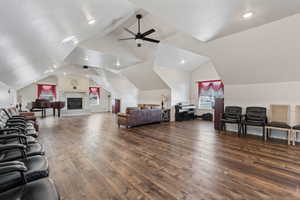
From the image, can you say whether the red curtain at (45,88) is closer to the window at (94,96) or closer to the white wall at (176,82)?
the window at (94,96)

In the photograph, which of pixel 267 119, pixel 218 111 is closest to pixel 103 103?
pixel 218 111

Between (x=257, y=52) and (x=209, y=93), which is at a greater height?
(x=257, y=52)

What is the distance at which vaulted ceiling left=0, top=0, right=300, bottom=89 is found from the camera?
2.45 meters

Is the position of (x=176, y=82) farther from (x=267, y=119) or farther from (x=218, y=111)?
(x=267, y=119)

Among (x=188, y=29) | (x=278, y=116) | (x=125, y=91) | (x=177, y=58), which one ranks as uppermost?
(x=177, y=58)

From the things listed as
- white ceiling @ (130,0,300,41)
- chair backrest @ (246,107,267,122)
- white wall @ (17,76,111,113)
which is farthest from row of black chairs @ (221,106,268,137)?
white wall @ (17,76,111,113)

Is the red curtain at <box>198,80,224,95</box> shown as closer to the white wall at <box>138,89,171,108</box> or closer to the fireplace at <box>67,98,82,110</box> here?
the white wall at <box>138,89,171,108</box>

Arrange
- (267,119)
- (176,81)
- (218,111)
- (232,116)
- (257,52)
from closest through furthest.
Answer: (257,52), (267,119), (232,116), (218,111), (176,81)

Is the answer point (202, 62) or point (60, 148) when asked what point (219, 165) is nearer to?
point (60, 148)

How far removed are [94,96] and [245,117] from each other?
11.1 meters

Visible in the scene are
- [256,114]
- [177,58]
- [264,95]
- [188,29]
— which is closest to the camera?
[188,29]

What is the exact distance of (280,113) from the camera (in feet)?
15.2

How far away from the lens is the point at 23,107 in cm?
998

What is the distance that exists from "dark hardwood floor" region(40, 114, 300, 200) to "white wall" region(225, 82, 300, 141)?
126 centimetres
